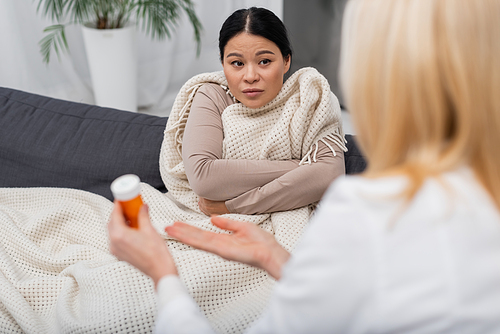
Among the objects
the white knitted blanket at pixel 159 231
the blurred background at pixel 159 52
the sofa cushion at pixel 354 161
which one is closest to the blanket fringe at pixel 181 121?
the white knitted blanket at pixel 159 231

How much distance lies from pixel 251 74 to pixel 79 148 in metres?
0.77

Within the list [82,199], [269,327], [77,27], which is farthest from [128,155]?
[77,27]

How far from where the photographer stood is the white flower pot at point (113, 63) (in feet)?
9.70

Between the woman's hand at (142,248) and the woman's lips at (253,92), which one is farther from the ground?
the woman's lips at (253,92)

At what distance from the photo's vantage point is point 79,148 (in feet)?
5.83

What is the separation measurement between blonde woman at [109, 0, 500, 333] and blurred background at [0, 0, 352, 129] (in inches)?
108

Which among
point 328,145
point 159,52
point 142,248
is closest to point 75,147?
point 328,145

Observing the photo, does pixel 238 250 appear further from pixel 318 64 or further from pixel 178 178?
pixel 318 64

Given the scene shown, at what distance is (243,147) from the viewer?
1489 mm

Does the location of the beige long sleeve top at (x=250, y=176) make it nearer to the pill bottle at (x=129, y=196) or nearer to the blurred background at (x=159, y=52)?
the pill bottle at (x=129, y=196)

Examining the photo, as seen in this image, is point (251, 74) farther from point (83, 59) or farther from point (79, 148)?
point (83, 59)

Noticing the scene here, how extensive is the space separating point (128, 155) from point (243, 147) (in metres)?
0.51

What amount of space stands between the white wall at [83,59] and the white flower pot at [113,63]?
366 mm

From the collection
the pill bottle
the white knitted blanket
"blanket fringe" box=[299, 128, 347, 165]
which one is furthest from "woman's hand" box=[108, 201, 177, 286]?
"blanket fringe" box=[299, 128, 347, 165]
